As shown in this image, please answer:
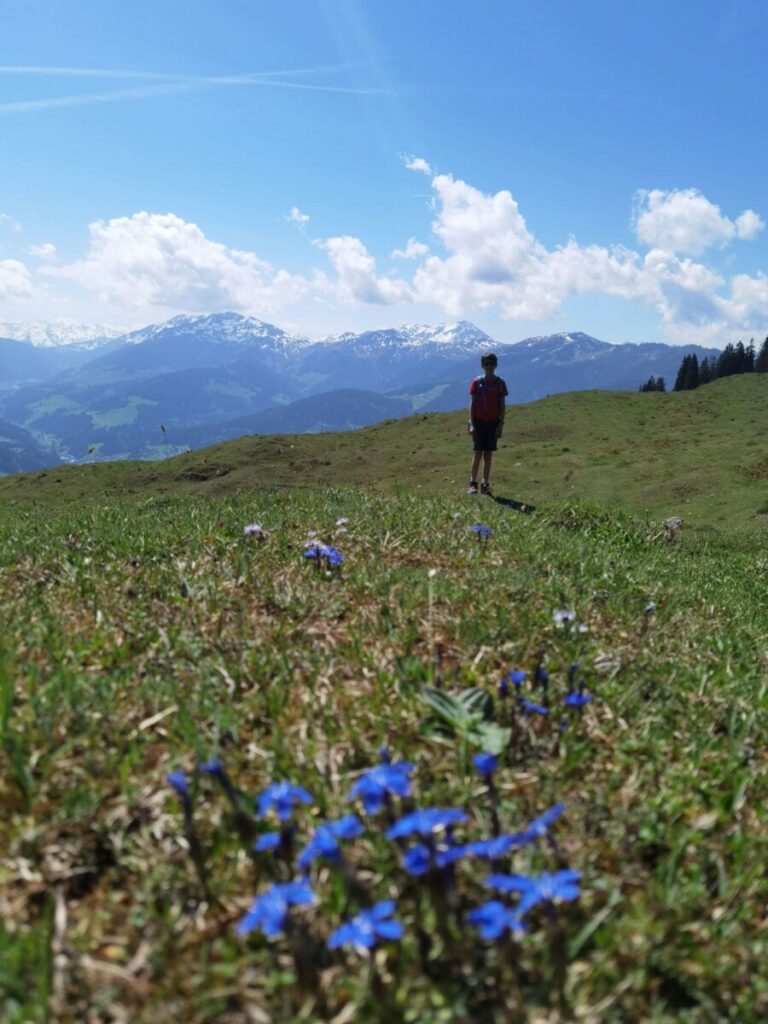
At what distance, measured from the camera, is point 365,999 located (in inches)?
78.8

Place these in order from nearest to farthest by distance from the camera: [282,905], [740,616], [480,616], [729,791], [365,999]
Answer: [282,905]
[365,999]
[729,791]
[480,616]
[740,616]

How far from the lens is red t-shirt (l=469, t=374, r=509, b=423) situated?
17375mm

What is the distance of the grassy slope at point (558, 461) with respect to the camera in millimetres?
22984

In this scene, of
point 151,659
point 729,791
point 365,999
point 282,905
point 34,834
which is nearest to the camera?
point 282,905

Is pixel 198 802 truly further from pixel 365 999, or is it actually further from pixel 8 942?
pixel 365 999

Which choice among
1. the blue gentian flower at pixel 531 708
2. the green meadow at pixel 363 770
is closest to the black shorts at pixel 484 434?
the green meadow at pixel 363 770

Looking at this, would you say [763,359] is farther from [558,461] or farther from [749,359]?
→ [558,461]

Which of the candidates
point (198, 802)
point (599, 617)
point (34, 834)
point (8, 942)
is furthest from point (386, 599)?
point (8, 942)

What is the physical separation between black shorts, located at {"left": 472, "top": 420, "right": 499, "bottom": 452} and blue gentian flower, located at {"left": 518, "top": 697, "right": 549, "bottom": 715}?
1438 centimetres

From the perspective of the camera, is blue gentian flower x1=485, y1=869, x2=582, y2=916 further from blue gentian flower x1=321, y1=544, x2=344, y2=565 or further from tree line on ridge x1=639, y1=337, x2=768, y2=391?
tree line on ridge x1=639, y1=337, x2=768, y2=391

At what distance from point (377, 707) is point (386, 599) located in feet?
5.42

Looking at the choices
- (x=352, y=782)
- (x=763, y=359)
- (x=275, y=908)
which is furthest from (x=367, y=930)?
(x=763, y=359)

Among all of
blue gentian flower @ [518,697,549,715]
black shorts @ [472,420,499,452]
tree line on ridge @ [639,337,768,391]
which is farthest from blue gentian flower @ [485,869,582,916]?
tree line on ridge @ [639,337,768,391]

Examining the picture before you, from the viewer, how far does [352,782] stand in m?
3.04
